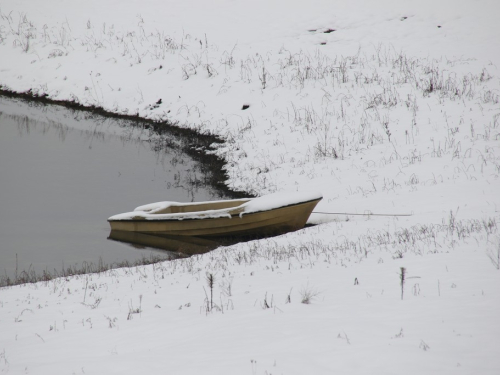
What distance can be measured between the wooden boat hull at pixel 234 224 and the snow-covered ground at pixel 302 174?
0.88 meters

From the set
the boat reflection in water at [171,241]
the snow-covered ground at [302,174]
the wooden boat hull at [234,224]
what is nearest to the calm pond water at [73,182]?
the boat reflection in water at [171,241]

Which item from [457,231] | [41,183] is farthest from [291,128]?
[457,231]

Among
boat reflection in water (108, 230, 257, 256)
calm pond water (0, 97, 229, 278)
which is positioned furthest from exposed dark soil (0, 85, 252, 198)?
boat reflection in water (108, 230, 257, 256)

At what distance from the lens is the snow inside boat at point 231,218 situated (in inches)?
416

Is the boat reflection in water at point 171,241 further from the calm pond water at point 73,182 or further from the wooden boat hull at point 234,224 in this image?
the calm pond water at point 73,182

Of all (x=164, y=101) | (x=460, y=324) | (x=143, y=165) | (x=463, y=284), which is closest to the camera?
(x=460, y=324)

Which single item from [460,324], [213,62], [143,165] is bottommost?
[460,324]

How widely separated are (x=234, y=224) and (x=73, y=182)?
6651mm

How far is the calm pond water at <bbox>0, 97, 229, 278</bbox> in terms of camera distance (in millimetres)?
10594

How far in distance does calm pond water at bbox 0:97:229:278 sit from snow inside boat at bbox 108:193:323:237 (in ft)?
2.21

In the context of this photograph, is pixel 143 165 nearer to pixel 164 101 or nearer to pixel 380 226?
pixel 164 101

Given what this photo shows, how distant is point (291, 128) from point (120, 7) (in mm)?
18865

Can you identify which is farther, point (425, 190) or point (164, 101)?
point (164, 101)

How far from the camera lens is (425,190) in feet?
37.3
